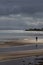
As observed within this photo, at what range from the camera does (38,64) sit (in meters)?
13.8

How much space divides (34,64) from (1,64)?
7.85ft

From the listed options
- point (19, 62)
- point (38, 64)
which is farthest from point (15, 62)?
point (38, 64)

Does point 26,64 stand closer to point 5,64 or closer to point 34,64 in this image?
point 34,64

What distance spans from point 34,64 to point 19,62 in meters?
1.69

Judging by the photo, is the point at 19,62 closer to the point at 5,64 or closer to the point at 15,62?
the point at 15,62

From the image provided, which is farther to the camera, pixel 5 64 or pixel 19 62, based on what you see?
pixel 19 62

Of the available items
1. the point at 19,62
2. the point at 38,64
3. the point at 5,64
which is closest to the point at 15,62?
the point at 19,62

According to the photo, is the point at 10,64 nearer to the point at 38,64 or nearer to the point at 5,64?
the point at 5,64

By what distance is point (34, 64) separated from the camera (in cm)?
1404

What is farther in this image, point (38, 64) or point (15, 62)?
point (15, 62)

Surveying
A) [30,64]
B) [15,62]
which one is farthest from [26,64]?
[15,62]

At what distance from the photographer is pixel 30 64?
46.3ft

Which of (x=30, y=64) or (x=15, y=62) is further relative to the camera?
(x=15, y=62)

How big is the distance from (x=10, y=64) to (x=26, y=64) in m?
1.18
